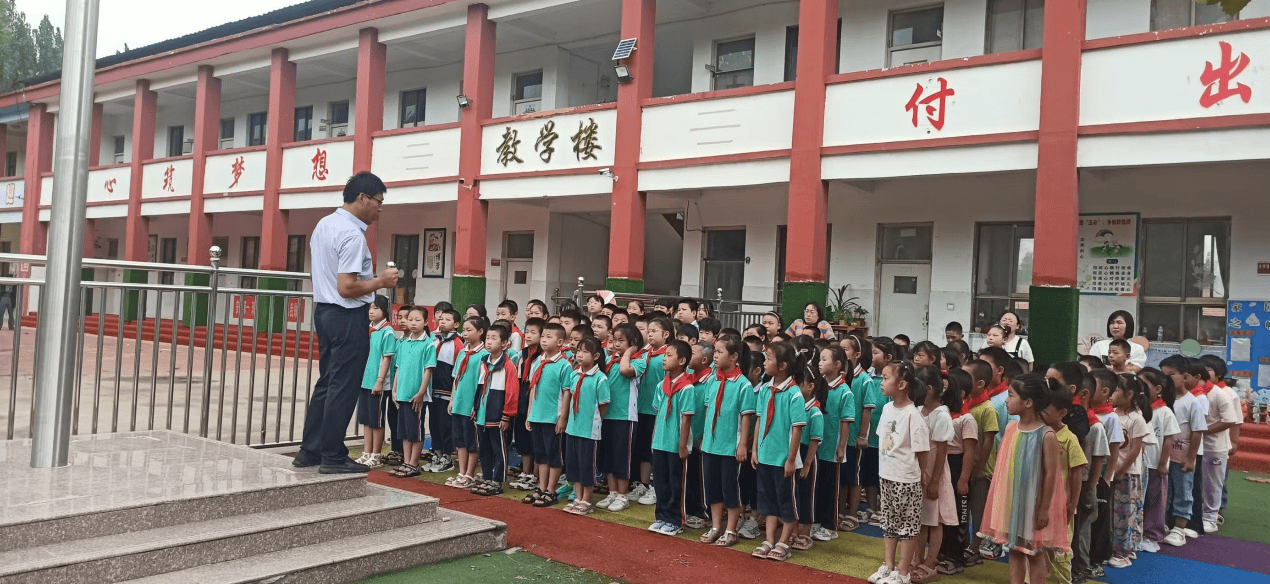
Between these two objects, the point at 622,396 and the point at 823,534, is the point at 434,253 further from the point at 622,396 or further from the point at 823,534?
the point at 823,534

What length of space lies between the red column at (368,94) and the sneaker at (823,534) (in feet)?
40.3

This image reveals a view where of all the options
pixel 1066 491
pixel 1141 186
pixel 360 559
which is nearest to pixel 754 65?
pixel 1141 186

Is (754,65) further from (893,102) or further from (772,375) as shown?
(772,375)

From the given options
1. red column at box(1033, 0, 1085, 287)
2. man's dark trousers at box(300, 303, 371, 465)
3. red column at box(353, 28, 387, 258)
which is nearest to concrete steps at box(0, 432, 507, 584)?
man's dark trousers at box(300, 303, 371, 465)

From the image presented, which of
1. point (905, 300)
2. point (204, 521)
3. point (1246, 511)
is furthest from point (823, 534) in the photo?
point (905, 300)

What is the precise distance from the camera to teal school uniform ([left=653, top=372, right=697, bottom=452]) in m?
5.86

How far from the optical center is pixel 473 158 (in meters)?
14.6

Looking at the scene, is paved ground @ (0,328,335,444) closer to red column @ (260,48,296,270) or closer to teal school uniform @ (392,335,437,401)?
teal school uniform @ (392,335,437,401)

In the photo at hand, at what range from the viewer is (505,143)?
1427 centimetres

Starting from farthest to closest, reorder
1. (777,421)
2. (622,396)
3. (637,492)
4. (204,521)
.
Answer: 1. (637,492)
2. (622,396)
3. (777,421)
4. (204,521)

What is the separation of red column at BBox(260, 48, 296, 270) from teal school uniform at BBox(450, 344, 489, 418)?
11984mm

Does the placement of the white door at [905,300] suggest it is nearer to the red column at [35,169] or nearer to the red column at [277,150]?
the red column at [277,150]

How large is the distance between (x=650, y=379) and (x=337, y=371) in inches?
103

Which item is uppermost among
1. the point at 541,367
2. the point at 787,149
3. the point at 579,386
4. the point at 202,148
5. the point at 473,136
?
the point at 202,148
